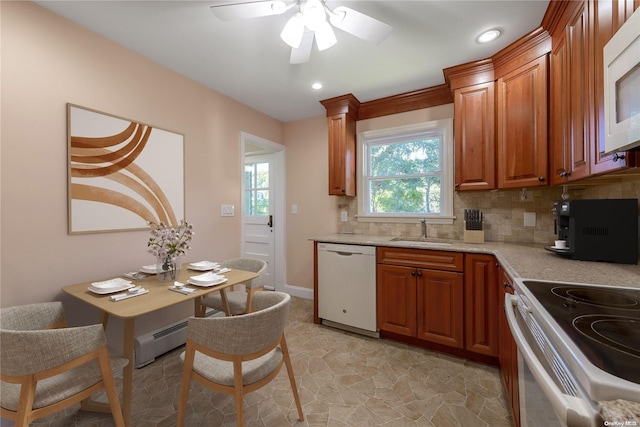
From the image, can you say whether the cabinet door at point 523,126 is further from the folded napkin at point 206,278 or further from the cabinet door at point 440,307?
the folded napkin at point 206,278

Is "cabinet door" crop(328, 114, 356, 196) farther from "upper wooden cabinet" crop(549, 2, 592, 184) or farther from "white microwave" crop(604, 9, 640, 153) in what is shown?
"white microwave" crop(604, 9, 640, 153)

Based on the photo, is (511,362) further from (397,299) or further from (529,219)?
(529,219)

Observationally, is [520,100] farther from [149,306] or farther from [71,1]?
[71,1]

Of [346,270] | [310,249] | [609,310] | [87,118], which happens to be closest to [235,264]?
[346,270]

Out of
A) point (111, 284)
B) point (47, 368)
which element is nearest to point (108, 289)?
point (111, 284)

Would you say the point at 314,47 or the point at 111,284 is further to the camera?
the point at 314,47

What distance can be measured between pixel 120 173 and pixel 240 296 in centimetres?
136

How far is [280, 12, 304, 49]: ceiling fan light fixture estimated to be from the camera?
145cm

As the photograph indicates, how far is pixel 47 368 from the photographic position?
40.7 inches

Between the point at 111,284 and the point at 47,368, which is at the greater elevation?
the point at 111,284

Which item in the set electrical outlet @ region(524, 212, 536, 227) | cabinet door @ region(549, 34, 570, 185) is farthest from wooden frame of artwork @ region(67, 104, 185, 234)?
electrical outlet @ region(524, 212, 536, 227)

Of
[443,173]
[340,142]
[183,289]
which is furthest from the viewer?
[340,142]

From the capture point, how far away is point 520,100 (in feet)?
6.46

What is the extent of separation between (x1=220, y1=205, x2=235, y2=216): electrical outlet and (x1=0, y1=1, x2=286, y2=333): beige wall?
0.81 meters
